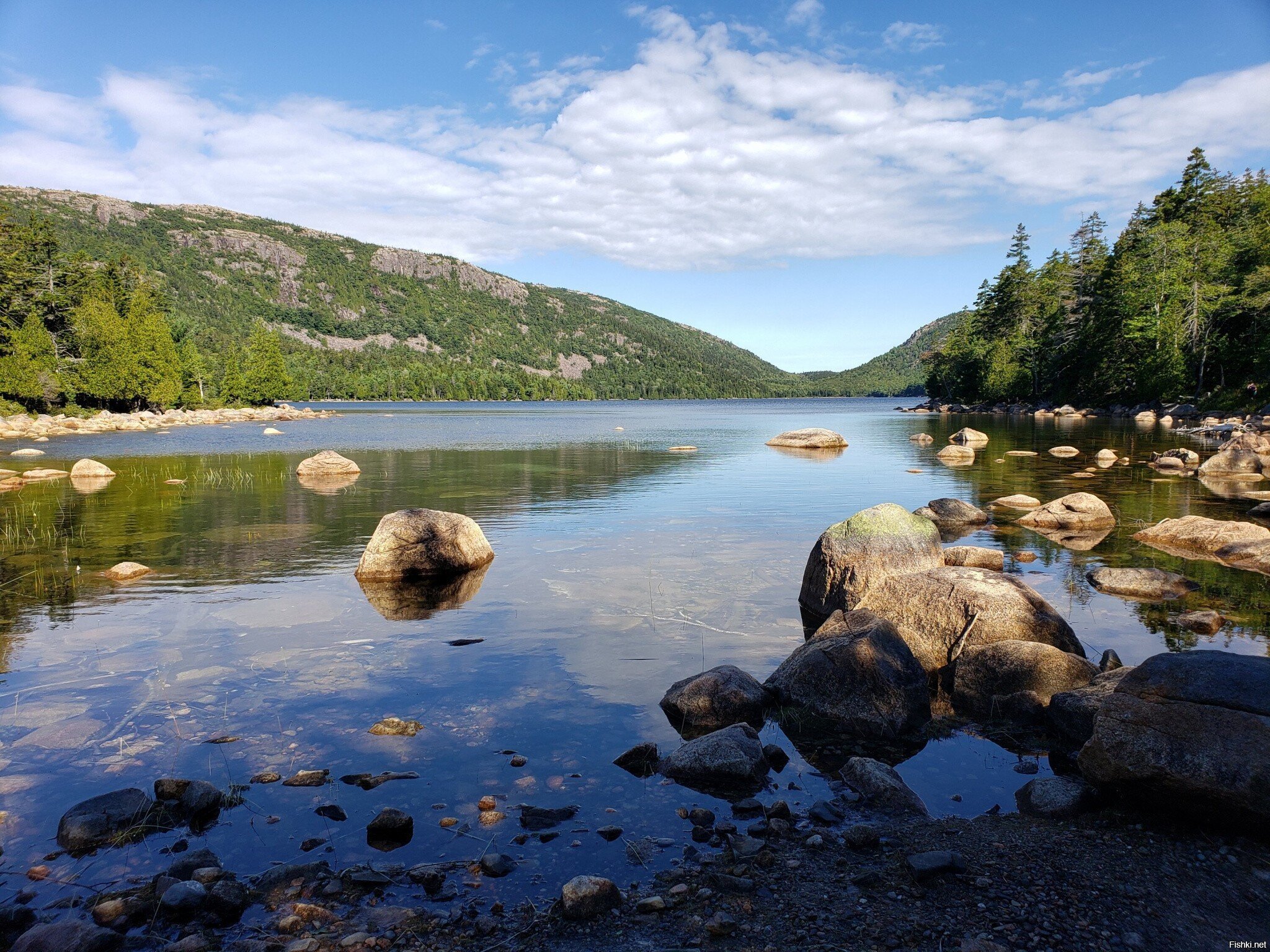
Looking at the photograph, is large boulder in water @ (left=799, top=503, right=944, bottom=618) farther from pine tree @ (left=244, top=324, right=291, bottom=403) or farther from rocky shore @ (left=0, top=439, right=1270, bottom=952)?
pine tree @ (left=244, top=324, right=291, bottom=403)

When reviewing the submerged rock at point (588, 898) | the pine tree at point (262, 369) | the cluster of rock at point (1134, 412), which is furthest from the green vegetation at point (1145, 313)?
the pine tree at point (262, 369)

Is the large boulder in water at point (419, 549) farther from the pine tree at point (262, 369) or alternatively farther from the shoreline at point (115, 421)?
the pine tree at point (262, 369)

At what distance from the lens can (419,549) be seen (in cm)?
1703

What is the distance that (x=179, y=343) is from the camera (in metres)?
99.4

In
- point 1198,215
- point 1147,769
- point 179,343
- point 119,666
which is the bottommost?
point 119,666

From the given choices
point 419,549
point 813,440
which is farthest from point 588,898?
point 813,440

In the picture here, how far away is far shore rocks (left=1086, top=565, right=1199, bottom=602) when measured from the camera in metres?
15.0

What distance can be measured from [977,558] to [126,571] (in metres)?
20.0

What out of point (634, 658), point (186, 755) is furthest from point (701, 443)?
point (186, 755)

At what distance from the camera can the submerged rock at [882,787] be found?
729 cm

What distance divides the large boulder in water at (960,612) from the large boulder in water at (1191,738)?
3743 millimetres

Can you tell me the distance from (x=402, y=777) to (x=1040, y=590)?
44.1 ft

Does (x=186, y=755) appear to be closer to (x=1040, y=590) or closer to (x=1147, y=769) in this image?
(x=1147, y=769)

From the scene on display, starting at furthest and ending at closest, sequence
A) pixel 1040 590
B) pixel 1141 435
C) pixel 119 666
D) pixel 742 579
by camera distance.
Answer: pixel 1141 435 < pixel 742 579 < pixel 1040 590 < pixel 119 666
